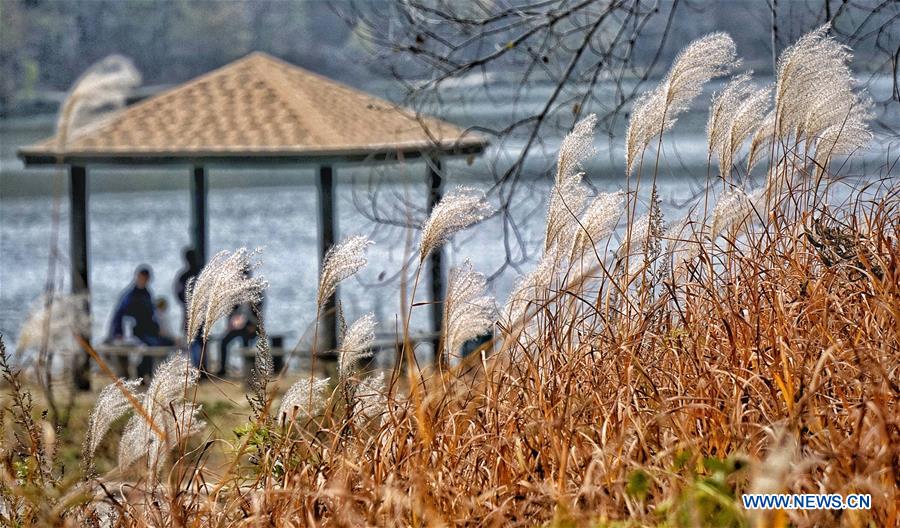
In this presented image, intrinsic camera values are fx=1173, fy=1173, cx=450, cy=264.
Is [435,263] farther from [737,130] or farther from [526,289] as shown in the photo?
[526,289]

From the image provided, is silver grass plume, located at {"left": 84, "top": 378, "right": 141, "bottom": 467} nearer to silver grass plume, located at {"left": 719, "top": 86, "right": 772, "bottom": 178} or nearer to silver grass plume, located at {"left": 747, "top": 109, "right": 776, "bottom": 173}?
silver grass plume, located at {"left": 719, "top": 86, "right": 772, "bottom": 178}

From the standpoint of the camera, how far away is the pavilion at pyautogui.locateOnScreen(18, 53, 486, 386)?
1122cm

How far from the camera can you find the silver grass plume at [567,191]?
273 cm

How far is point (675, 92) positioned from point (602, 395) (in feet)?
2.70

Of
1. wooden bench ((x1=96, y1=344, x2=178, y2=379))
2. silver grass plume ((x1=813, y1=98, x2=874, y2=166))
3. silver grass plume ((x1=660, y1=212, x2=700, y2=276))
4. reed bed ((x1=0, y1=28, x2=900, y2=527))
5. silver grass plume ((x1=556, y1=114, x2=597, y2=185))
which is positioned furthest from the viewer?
wooden bench ((x1=96, y1=344, x2=178, y2=379))

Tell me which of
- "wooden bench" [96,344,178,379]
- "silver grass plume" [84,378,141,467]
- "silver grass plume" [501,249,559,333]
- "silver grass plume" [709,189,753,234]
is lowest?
"wooden bench" [96,344,178,379]

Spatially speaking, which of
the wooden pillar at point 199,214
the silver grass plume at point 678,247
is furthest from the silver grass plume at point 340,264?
the wooden pillar at point 199,214

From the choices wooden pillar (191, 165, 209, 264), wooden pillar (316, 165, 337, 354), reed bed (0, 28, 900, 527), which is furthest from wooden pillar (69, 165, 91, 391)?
reed bed (0, 28, 900, 527)

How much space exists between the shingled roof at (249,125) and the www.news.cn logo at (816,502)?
330 inches

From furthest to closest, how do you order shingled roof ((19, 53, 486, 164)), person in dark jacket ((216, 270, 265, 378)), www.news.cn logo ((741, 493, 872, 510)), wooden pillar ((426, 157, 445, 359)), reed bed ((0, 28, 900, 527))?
person in dark jacket ((216, 270, 265, 378))
shingled roof ((19, 53, 486, 164))
wooden pillar ((426, 157, 445, 359))
reed bed ((0, 28, 900, 527))
www.news.cn logo ((741, 493, 872, 510))

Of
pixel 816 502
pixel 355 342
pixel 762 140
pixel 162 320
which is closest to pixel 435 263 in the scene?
pixel 162 320

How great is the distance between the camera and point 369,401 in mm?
2814

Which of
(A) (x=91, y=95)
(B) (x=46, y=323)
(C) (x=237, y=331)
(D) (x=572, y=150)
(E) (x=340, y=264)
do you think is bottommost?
(C) (x=237, y=331)

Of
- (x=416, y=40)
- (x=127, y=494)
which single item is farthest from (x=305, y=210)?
(x=127, y=494)
